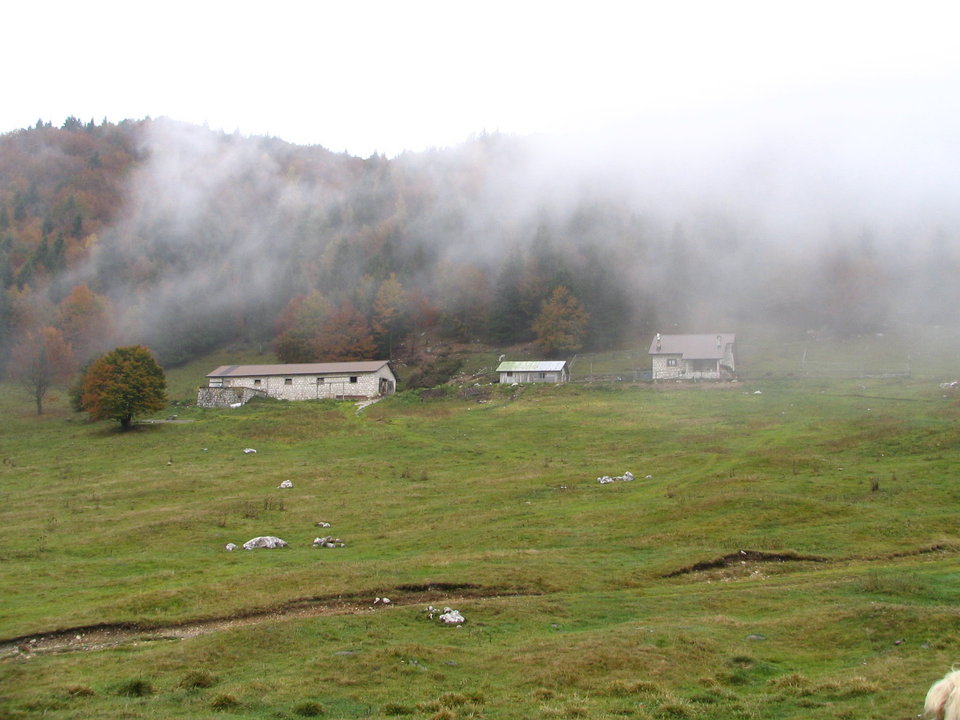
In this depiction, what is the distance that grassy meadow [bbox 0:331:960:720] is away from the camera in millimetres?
16609

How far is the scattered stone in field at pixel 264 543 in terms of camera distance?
35141 millimetres

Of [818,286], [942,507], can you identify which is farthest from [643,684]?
[818,286]

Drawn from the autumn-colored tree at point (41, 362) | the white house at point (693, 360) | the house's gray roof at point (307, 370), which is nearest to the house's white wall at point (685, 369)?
the white house at point (693, 360)

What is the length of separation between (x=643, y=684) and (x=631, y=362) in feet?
298

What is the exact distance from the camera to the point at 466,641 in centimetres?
2055

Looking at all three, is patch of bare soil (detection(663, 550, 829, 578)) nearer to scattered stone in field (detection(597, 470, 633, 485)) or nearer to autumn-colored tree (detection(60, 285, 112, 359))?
scattered stone in field (detection(597, 470, 633, 485))


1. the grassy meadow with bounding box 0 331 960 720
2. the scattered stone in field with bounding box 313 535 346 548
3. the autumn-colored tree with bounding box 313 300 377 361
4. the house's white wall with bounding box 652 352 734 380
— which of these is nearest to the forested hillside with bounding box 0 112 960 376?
the autumn-colored tree with bounding box 313 300 377 361

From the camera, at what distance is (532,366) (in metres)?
99.3

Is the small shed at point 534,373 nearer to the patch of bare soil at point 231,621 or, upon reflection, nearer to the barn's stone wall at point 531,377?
the barn's stone wall at point 531,377

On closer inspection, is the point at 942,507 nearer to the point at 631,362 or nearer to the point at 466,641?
the point at 466,641

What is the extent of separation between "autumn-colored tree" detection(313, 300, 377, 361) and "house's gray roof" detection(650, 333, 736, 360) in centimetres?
4621

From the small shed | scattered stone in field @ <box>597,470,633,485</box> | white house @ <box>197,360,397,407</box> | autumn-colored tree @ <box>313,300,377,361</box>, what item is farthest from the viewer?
autumn-colored tree @ <box>313,300,377,361</box>

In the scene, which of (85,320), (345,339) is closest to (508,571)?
(345,339)

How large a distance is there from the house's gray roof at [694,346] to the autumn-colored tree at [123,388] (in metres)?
57.2
